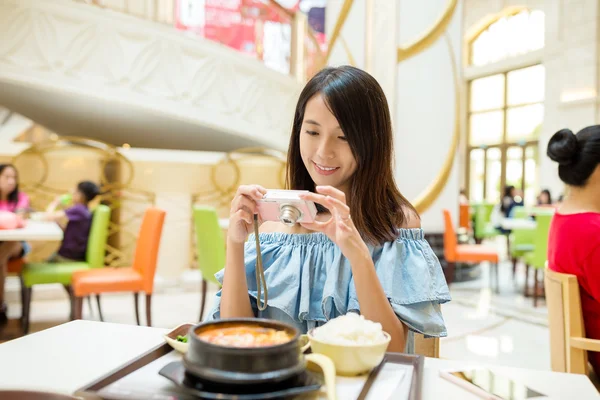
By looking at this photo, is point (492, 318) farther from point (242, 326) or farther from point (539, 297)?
point (242, 326)

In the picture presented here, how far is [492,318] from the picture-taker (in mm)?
4746

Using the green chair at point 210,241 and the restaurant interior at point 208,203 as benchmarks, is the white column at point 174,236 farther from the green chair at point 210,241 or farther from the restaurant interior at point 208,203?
the green chair at point 210,241

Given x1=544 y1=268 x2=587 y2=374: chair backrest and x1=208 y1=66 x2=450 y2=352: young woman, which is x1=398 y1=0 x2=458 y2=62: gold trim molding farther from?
x1=208 y1=66 x2=450 y2=352: young woman

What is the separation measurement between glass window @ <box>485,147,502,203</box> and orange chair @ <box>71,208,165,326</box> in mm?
12745

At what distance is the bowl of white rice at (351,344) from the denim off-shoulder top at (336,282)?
407mm

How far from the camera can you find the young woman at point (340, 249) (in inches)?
52.5

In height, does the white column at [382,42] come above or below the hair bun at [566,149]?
above

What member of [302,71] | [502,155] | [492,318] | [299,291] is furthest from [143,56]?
[502,155]

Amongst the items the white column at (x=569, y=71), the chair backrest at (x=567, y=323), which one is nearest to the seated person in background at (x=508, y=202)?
the white column at (x=569, y=71)

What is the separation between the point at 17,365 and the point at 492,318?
4.45 meters

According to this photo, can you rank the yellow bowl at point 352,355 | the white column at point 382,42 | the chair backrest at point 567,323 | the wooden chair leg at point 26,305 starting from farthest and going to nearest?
the white column at point 382,42 → the wooden chair leg at point 26,305 → the chair backrest at point 567,323 → the yellow bowl at point 352,355

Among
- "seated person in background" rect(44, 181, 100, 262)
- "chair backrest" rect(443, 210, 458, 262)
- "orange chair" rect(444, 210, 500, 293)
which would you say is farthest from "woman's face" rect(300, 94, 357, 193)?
"orange chair" rect(444, 210, 500, 293)

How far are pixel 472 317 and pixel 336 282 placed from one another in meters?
3.80

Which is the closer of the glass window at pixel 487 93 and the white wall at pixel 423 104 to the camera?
the white wall at pixel 423 104
